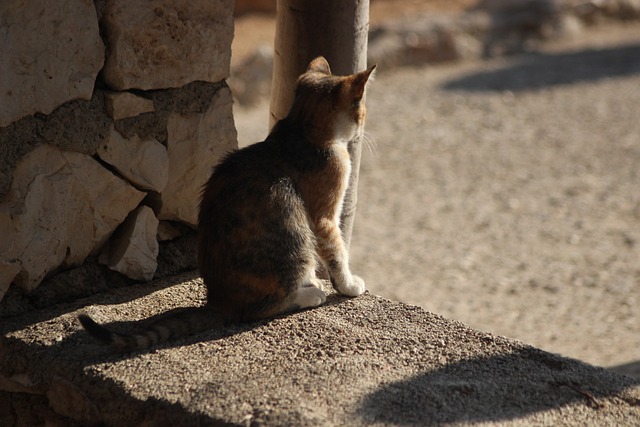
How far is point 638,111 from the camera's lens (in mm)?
9359

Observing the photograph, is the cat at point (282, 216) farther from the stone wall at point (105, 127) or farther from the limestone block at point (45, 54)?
the limestone block at point (45, 54)

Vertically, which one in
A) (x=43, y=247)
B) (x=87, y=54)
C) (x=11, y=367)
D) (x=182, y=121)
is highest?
(x=87, y=54)

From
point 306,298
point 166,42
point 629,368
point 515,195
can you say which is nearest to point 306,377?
point 306,298

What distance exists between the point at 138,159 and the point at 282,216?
0.62 metres

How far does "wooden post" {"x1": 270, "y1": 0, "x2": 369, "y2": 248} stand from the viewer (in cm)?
378

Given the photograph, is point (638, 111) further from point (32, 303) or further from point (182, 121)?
point (32, 303)

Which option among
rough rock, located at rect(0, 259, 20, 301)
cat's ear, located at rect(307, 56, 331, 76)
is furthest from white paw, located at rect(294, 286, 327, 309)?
rough rock, located at rect(0, 259, 20, 301)

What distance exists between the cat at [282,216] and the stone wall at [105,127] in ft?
0.96

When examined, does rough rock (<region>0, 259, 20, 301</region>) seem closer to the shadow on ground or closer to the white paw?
the white paw

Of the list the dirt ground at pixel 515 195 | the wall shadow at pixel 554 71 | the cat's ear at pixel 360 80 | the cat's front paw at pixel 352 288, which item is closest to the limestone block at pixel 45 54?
the cat's ear at pixel 360 80

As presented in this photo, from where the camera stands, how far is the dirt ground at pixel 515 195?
607cm

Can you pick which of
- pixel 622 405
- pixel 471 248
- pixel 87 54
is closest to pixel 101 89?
pixel 87 54

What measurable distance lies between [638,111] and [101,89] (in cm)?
709

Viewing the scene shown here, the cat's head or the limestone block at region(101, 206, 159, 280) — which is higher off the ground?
the cat's head
